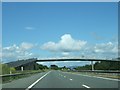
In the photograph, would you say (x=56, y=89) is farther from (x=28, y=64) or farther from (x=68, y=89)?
(x=28, y=64)

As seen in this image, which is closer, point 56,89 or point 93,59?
point 56,89

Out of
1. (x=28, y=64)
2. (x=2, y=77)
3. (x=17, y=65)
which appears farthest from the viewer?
(x=28, y=64)

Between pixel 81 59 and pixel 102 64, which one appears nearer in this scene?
pixel 81 59

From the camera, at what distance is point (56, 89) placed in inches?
796

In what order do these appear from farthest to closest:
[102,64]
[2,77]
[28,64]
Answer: [102,64], [28,64], [2,77]

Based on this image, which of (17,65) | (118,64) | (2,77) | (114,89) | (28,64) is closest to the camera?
(114,89)

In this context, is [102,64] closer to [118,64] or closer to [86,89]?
[118,64]

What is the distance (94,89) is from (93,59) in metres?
118

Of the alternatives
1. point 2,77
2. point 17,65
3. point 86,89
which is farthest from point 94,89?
point 17,65

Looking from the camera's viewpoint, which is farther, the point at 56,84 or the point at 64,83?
the point at 64,83

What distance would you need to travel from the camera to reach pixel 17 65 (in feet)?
416

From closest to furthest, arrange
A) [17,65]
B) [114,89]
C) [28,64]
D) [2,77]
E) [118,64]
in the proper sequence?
[114,89], [2,77], [17,65], [28,64], [118,64]

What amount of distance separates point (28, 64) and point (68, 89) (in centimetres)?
11698

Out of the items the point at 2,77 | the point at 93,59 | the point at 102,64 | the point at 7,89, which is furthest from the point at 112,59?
the point at 7,89
